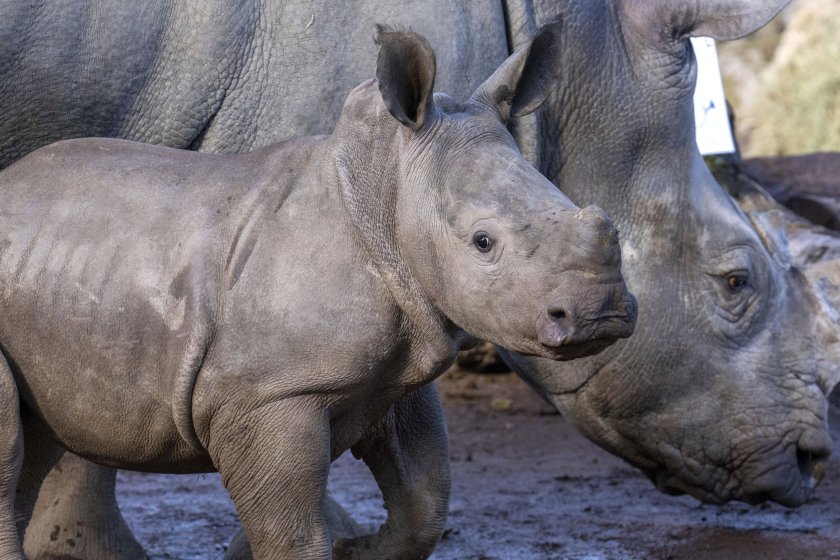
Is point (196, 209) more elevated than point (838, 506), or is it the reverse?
point (196, 209)

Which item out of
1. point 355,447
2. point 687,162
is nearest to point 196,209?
point 355,447

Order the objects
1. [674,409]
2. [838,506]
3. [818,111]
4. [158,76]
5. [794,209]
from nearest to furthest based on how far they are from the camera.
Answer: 1. [158,76]
2. [674,409]
3. [838,506]
4. [794,209]
5. [818,111]

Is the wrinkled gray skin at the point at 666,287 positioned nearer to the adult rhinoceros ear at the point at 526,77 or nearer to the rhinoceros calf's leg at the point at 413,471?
the adult rhinoceros ear at the point at 526,77

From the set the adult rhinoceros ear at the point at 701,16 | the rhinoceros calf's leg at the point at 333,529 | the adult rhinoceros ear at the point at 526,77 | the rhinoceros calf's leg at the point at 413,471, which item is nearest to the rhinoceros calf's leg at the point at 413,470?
the rhinoceros calf's leg at the point at 413,471

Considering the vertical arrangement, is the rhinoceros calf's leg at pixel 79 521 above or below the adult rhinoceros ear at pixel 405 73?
below

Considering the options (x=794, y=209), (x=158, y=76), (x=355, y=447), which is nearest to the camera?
(x=355, y=447)

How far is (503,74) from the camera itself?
356 cm

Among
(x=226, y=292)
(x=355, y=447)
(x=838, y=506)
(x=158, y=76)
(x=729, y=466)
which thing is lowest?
(x=838, y=506)

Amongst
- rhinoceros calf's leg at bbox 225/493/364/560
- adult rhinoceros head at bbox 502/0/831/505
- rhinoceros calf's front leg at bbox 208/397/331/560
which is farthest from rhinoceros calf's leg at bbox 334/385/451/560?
adult rhinoceros head at bbox 502/0/831/505

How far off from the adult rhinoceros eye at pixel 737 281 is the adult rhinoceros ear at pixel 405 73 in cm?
187

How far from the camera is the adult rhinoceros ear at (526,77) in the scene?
11.6 feet

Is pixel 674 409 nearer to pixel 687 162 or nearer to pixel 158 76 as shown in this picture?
pixel 687 162

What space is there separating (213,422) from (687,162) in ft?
7.03

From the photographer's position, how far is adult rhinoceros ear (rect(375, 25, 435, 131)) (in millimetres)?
3242
